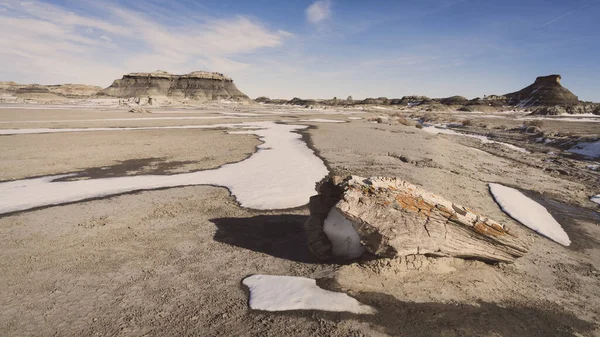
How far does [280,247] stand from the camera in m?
6.85

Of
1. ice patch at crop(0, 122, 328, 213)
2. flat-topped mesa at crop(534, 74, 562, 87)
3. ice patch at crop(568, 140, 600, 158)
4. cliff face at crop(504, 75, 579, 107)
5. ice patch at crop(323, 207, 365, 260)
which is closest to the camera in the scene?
ice patch at crop(323, 207, 365, 260)

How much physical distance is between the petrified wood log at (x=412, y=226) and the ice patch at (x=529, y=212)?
325 cm

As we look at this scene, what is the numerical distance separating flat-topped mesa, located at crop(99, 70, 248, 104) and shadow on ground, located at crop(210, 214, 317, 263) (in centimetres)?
15599

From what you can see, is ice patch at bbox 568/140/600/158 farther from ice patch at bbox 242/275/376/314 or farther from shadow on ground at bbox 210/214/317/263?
ice patch at bbox 242/275/376/314

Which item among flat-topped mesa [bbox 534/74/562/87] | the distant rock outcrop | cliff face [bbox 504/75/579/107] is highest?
flat-topped mesa [bbox 534/74/562/87]

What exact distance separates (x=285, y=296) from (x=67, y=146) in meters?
19.9

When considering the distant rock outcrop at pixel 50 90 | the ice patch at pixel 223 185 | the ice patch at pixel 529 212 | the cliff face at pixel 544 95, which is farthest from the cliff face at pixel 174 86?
the ice patch at pixel 529 212

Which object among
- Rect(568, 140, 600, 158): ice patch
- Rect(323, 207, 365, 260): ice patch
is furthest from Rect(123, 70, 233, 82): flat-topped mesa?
Rect(323, 207, 365, 260): ice patch

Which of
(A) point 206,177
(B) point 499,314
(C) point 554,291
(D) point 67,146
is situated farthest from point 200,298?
(D) point 67,146

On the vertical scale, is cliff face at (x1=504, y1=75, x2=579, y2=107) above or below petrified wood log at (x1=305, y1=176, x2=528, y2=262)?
above

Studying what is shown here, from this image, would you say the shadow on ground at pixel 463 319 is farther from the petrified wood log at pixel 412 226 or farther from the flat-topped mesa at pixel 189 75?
the flat-topped mesa at pixel 189 75

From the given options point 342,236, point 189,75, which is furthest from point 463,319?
point 189,75

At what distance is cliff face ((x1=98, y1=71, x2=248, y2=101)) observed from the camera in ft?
520

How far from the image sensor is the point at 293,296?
506 centimetres
